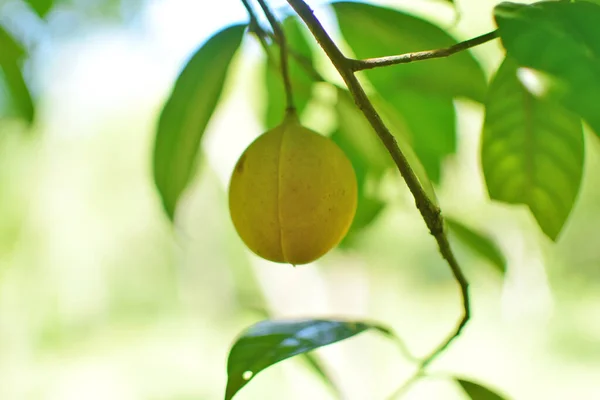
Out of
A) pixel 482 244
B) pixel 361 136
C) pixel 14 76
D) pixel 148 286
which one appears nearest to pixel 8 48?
pixel 14 76

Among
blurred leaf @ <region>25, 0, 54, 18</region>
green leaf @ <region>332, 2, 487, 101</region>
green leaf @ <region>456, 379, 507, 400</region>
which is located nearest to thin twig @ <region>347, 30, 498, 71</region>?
green leaf @ <region>332, 2, 487, 101</region>

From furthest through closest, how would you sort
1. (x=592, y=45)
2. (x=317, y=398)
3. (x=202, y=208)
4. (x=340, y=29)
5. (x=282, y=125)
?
(x=317, y=398) → (x=202, y=208) → (x=340, y=29) → (x=282, y=125) → (x=592, y=45)

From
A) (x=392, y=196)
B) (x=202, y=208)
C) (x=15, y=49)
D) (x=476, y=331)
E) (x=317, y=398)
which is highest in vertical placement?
(x=15, y=49)

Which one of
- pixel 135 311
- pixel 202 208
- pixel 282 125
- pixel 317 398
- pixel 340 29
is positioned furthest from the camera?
pixel 135 311

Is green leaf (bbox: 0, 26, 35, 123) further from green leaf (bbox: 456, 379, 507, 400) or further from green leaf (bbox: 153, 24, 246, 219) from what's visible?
green leaf (bbox: 456, 379, 507, 400)

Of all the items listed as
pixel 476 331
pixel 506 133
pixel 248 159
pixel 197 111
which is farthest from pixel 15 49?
pixel 476 331

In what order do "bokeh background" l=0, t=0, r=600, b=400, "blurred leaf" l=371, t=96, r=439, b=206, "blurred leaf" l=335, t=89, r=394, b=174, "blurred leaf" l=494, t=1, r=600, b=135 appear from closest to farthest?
"blurred leaf" l=494, t=1, r=600, b=135, "blurred leaf" l=371, t=96, r=439, b=206, "blurred leaf" l=335, t=89, r=394, b=174, "bokeh background" l=0, t=0, r=600, b=400

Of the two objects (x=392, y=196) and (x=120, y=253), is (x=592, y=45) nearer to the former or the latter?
(x=392, y=196)
